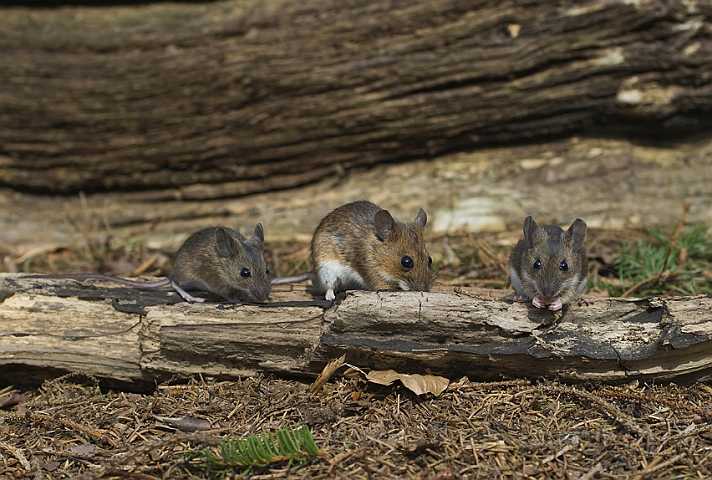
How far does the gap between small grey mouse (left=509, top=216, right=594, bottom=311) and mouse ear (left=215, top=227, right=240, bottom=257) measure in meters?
2.34

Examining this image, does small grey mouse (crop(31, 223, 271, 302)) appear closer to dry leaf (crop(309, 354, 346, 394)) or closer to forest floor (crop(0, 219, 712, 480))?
forest floor (crop(0, 219, 712, 480))

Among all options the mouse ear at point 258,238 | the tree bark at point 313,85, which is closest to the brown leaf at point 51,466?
the mouse ear at point 258,238

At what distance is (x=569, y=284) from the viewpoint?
15.0ft

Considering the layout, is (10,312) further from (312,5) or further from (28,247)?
(312,5)

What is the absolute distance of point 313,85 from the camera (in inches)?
318

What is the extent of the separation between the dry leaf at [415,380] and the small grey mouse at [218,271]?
123 centimetres

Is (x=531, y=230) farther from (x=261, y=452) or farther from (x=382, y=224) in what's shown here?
(x=261, y=452)

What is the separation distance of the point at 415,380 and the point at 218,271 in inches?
78.7

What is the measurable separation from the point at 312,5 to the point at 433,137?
2373 millimetres

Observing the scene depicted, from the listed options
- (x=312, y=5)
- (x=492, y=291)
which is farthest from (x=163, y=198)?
(x=492, y=291)

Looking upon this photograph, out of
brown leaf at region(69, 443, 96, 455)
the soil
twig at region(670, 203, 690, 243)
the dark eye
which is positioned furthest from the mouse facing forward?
twig at region(670, 203, 690, 243)

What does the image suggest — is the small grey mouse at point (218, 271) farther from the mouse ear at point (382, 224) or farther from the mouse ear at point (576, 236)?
the mouse ear at point (576, 236)

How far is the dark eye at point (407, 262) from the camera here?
5078 mm

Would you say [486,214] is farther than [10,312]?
Yes
